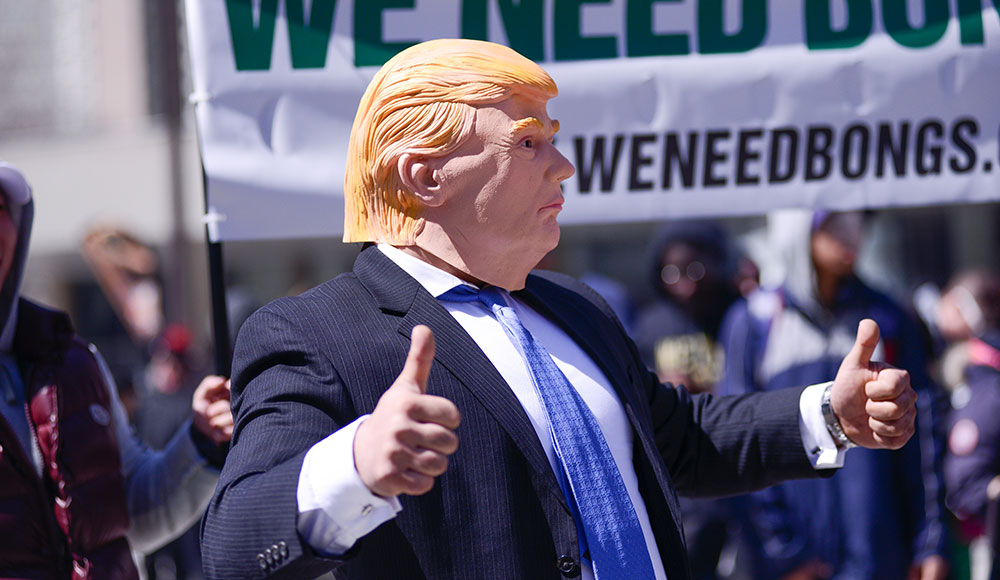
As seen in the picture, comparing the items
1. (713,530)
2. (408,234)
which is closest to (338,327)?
(408,234)

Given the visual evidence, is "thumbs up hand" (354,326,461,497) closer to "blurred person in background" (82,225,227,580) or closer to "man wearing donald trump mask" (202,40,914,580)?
"man wearing donald trump mask" (202,40,914,580)

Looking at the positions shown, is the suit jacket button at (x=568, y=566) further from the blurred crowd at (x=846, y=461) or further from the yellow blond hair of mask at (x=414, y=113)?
the blurred crowd at (x=846, y=461)

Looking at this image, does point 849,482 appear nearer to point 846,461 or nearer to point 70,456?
point 846,461

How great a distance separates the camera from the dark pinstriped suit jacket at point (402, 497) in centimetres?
162

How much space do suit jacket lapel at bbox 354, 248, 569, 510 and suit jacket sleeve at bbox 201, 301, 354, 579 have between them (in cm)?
18

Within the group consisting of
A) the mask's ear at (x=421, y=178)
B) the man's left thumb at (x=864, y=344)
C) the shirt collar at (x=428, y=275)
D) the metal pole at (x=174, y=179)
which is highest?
the mask's ear at (x=421, y=178)

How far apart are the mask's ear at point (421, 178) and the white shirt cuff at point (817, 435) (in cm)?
86

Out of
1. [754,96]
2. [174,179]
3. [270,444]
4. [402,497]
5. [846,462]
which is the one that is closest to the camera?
[270,444]

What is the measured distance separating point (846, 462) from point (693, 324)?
1831 millimetres

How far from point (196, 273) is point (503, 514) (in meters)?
16.7

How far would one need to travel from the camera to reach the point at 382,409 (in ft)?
4.93

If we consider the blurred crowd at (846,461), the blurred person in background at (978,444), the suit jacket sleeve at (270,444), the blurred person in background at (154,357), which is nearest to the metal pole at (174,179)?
the blurred person in background at (154,357)

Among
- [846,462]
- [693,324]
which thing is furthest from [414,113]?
[693,324]

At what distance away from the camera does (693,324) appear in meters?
5.78
